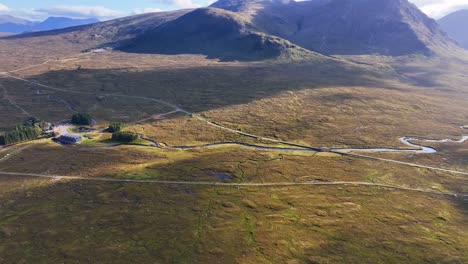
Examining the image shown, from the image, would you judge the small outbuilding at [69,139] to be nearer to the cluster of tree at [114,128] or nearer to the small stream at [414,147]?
the cluster of tree at [114,128]

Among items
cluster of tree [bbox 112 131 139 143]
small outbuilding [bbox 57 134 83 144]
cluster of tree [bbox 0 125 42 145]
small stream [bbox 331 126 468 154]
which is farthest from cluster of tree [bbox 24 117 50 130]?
small stream [bbox 331 126 468 154]

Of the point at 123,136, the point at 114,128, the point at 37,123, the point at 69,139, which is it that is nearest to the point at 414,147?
the point at 123,136

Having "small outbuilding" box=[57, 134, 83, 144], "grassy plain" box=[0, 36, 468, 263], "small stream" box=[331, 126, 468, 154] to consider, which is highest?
"small outbuilding" box=[57, 134, 83, 144]

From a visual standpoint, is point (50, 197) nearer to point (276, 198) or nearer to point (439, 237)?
point (276, 198)

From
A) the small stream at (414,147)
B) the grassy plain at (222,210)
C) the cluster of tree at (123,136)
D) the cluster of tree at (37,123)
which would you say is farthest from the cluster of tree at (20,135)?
the small stream at (414,147)

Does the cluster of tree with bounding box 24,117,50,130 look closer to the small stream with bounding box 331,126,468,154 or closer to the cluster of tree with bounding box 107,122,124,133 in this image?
the cluster of tree with bounding box 107,122,124,133

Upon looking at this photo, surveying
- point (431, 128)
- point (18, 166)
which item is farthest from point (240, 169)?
point (431, 128)
